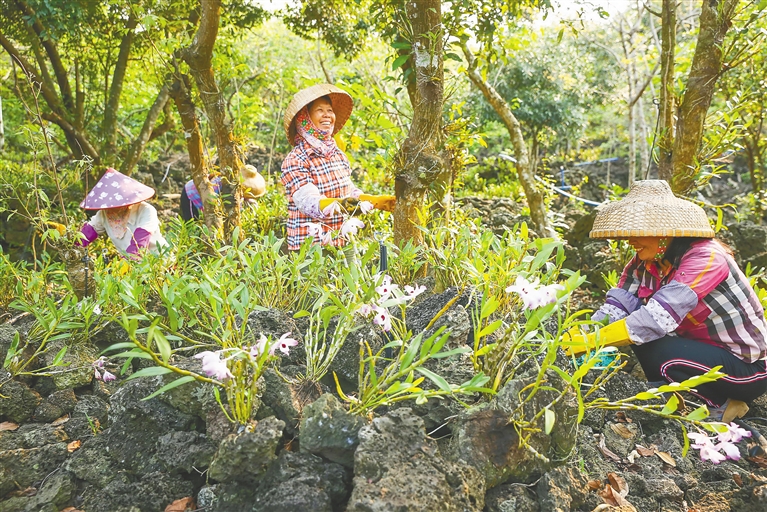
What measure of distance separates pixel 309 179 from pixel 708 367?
2.19 metres

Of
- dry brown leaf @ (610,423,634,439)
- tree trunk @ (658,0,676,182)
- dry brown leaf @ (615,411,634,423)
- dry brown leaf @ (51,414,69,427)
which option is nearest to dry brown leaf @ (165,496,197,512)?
dry brown leaf @ (51,414,69,427)

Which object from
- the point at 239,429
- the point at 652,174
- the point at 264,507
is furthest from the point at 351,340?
the point at 652,174

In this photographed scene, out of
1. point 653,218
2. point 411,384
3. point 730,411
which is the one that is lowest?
point 730,411

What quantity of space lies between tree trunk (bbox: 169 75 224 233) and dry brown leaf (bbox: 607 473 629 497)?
270 cm

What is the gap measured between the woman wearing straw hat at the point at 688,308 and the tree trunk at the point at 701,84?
0.90 m

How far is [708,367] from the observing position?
2.26 metres

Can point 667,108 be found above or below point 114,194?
above

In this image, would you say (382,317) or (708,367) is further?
(708,367)

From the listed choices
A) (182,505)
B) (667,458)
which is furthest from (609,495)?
(182,505)

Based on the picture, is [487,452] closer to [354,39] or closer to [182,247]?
[182,247]

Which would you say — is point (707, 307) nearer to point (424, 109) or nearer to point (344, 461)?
point (424, 109)

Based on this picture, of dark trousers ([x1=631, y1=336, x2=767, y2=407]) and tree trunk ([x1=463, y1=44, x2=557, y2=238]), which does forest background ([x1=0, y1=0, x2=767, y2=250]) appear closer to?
tree trunk ([x1=463, y1=44, x2=557, y2=238])

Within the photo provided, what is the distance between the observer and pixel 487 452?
1463mm

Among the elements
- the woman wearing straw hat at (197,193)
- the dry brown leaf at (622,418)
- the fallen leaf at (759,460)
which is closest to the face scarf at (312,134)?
the woman wearing straw hat at (197,193)
